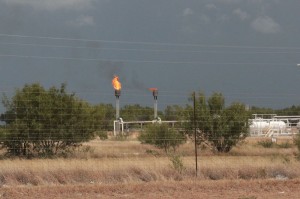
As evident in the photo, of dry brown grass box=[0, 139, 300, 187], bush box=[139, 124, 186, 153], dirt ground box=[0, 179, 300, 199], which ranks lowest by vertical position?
dirt ground box=[0, 179, 300, 199]

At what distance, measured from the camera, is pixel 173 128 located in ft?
71.9

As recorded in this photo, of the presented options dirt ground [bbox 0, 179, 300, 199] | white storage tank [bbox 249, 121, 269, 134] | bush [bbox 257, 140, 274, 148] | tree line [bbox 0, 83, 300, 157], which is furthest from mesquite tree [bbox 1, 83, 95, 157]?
white storage tank [bbox 249, 121, 269, 134]

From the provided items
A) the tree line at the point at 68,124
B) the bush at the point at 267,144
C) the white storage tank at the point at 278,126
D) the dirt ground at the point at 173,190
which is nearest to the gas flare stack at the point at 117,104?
the tree line at the point at 68,124

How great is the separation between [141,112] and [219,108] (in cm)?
491

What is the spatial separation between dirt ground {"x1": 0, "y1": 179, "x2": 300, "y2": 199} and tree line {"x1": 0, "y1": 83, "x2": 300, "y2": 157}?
3.28 metres

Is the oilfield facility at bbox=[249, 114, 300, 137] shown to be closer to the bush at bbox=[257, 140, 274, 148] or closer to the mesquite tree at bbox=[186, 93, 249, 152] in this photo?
the bush at bbox=[257, 140, 274, 148]

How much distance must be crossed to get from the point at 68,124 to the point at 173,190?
249 inches

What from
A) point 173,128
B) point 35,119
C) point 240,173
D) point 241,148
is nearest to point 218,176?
point 240,173

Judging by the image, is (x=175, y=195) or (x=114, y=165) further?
(x=114, y=165)

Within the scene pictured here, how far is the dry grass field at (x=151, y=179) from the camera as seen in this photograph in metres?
14.4

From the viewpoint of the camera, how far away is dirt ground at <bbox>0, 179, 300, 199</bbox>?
45.8 feet

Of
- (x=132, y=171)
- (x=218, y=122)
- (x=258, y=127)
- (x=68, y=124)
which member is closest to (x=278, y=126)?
(x=258, y=127)

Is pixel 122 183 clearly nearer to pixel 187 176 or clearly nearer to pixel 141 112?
pixel 187 176

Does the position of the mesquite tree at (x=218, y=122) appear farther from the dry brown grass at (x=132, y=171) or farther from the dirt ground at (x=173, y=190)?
the dirt ground at (x=173, y=190)
